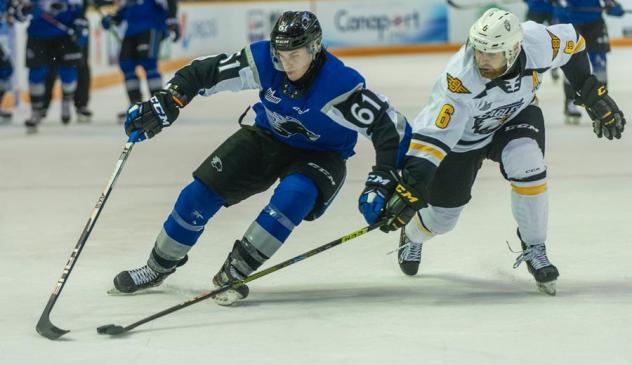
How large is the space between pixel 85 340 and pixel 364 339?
2.53 ft

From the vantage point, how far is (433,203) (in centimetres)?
417

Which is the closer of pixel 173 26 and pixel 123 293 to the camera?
pixel 123 293

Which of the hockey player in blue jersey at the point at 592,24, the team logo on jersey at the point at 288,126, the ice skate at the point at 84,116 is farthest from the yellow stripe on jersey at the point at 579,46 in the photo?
the ice skate at the point at 84,116

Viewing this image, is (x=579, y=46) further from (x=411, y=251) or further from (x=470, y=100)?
(x=411, y=251)

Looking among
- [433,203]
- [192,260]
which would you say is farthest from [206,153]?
[433,203]

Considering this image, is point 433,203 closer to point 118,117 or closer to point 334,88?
point 334,88

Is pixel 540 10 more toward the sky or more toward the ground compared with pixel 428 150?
more toward the ground

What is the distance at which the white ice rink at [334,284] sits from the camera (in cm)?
323

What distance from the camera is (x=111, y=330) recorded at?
338 cm

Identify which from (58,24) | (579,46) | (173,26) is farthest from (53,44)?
(579,46)

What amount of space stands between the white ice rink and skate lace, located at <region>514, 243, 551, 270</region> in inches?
4.1

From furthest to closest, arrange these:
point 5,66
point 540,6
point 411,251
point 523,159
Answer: point 540,6, point 5,66, point 411,251, point 523,159

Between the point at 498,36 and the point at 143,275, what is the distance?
1.37 metres

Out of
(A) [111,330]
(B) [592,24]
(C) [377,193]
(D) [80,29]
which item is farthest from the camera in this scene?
(D) [80,29]
